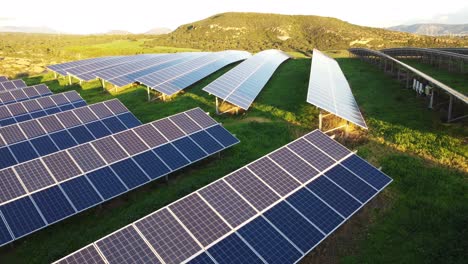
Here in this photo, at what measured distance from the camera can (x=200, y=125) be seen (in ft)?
82.5

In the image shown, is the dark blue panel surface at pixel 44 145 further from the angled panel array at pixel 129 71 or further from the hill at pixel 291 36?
the hill at pixel 291 36

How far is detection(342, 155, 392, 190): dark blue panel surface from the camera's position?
17594 millimetres

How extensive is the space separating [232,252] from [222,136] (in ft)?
43.0

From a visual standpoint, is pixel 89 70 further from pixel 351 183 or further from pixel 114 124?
pixel 351 183

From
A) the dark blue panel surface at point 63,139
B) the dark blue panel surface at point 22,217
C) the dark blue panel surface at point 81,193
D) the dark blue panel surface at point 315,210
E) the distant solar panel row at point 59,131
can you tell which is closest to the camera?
the dark blue panel surface at point 315,210

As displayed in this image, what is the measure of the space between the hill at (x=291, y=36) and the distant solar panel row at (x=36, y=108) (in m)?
118

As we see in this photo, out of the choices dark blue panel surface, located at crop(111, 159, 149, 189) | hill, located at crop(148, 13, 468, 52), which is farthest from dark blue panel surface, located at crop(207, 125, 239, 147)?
hill, located at crop(148, 13, 468, 52)

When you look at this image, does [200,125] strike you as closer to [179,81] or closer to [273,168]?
[273,168]

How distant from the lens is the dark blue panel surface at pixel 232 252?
12055 mm

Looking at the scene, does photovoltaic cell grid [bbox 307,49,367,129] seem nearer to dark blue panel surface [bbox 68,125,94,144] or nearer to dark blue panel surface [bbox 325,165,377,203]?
dark blue panel surface [bbox 325,165,377,203]

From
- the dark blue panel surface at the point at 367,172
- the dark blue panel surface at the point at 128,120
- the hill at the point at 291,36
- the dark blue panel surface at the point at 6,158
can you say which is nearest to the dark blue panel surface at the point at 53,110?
the dark blue panel surface at the point at 128,120

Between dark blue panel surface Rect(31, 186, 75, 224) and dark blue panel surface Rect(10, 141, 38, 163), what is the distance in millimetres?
6788

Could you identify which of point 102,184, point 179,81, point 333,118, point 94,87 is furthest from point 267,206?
point 94,87

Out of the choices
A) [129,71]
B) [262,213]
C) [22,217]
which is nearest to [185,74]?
[129,71]
